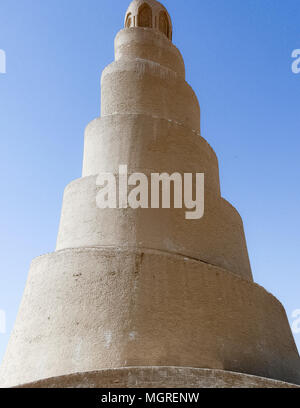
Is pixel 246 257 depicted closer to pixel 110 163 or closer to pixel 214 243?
pixel 214 243

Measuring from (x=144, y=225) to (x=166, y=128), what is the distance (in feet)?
6.41

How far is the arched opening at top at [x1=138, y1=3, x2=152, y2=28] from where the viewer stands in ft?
33.7

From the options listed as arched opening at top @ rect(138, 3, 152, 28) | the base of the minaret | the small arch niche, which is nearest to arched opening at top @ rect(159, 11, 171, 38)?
the small arch niche

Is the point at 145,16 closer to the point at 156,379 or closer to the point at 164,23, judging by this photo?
the point at 164,23

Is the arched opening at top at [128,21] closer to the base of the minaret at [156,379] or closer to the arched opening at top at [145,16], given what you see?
the arched opening at top at [145,16]

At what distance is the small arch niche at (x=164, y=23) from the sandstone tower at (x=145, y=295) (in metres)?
3.12

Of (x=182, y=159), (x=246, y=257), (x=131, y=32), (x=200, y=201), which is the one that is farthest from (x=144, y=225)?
(x=131, y=32)

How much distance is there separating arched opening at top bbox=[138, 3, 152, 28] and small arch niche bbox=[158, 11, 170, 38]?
9.7 inches

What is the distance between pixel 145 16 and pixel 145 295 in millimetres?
7003

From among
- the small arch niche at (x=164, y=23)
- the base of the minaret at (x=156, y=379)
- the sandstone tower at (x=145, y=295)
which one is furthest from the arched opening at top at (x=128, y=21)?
the base of the minaret at (x=156, y=379)

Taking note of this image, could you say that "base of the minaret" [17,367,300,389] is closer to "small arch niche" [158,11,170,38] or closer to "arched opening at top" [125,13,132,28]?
"small arch niche" [158,11,170,38]

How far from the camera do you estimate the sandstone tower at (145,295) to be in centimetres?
528

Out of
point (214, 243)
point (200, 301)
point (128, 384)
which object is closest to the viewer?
→ point (128, 384)

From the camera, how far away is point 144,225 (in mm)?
6625
